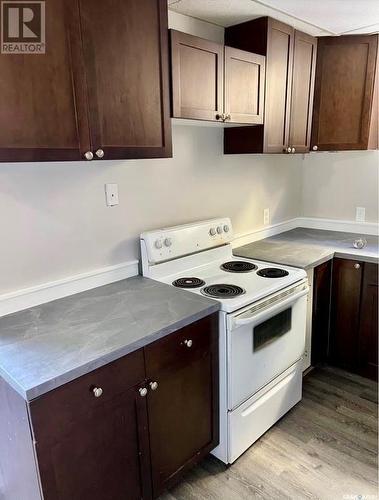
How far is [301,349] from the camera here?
7.16ft

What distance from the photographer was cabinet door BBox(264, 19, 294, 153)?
6.92ft

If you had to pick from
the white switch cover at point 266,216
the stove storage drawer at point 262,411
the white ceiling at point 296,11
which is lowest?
the stove storage drawer at point 262,411

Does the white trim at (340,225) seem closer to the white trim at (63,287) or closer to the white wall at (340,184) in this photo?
the white wall at (340,184)

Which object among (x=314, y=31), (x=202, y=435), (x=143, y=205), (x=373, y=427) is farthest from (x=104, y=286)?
(x=314, y=31)

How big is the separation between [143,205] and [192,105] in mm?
590

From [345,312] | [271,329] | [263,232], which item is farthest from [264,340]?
[263,232]

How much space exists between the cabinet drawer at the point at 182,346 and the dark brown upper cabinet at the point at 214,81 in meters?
0.96

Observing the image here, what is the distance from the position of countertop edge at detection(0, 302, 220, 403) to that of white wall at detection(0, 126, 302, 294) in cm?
61

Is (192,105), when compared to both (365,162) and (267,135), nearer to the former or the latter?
(267,135)

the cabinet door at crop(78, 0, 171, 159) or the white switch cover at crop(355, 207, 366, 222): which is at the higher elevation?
the cabinet door at crop(78, 0, 171, 159)

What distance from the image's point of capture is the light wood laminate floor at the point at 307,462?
171cm
